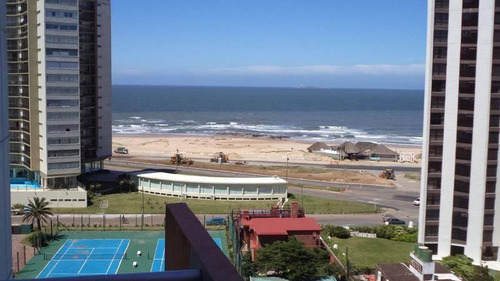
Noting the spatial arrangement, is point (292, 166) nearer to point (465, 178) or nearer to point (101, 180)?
point (101, 180)

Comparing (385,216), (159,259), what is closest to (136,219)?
(159,259)

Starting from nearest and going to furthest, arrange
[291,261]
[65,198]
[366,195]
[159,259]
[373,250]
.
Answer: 1. [291,261]
2. [159,259]
3. [373,250]
4. [65,198]
5. [366,195]

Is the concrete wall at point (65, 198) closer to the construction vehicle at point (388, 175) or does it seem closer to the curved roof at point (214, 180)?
the curved roof at point (214, 180)

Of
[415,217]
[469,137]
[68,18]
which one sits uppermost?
[68,18]

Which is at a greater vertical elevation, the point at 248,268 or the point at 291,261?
the point at 291,261

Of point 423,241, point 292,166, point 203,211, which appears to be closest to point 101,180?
point 203,211

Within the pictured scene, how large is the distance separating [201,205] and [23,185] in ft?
53.2

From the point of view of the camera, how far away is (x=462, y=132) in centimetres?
3731

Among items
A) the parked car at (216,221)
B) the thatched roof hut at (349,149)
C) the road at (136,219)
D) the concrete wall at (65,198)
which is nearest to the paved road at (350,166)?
the thatched roof hut at (349,149)

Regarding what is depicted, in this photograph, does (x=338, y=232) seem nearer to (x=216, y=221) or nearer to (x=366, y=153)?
(x=216, y=221)

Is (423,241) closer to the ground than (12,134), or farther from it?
closer to the ground

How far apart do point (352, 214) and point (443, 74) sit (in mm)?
17064

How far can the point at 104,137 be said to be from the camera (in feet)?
200

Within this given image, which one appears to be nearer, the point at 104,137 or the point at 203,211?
the point at 203,211
